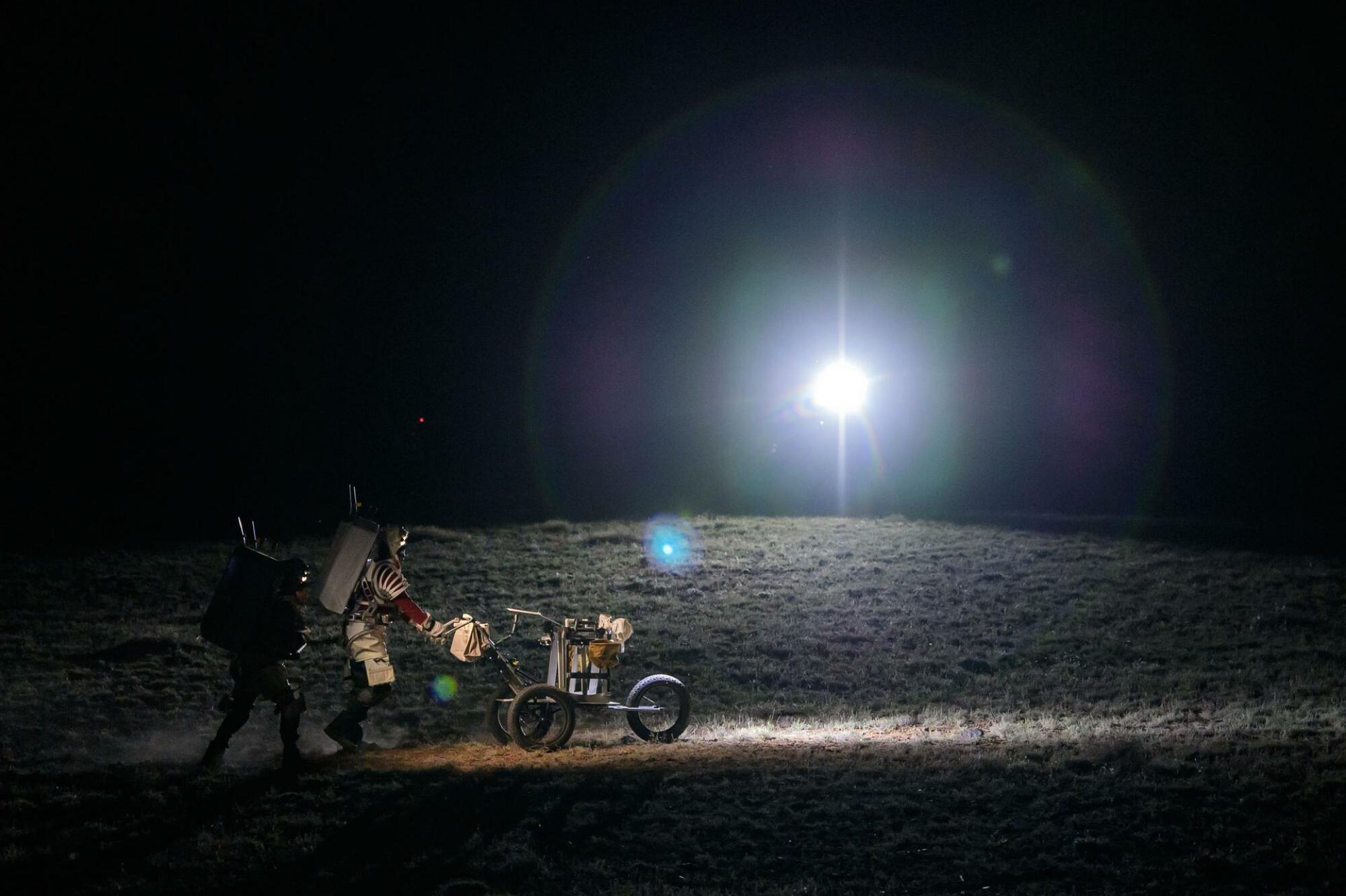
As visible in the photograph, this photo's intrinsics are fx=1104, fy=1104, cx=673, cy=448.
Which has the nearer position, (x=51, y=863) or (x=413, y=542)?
(x=51, y=863)

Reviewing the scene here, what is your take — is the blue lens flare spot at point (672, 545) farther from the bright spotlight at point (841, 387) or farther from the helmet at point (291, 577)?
the bright spotlight at point (841, 387)

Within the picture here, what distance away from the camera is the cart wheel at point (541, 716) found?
11352 millimetres

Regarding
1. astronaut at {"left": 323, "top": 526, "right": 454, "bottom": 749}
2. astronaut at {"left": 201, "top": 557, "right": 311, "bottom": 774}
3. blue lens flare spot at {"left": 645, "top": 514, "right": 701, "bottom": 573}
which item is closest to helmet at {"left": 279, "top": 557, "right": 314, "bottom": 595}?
astronaut at {"left": 201, "top": 557, "right": 311, "bottom": 774}

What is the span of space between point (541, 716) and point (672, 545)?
19.3m

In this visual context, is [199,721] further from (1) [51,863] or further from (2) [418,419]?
(2) [418,419]

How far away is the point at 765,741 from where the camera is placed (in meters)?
12.8

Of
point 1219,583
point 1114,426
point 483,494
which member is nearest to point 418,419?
point 483,494

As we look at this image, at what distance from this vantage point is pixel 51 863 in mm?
8797

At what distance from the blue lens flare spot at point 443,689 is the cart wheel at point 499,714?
224 inches

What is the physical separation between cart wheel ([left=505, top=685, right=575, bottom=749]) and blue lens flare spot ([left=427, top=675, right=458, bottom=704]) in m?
5.75

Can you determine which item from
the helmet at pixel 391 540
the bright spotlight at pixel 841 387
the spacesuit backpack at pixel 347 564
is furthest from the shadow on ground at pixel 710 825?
the bright spotlight at pixel 841 387

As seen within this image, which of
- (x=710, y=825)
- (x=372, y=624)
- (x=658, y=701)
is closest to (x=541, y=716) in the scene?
(x=658, y=701)

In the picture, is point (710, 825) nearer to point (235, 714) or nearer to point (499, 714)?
point (499, 714)

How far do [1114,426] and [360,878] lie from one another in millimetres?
52275
